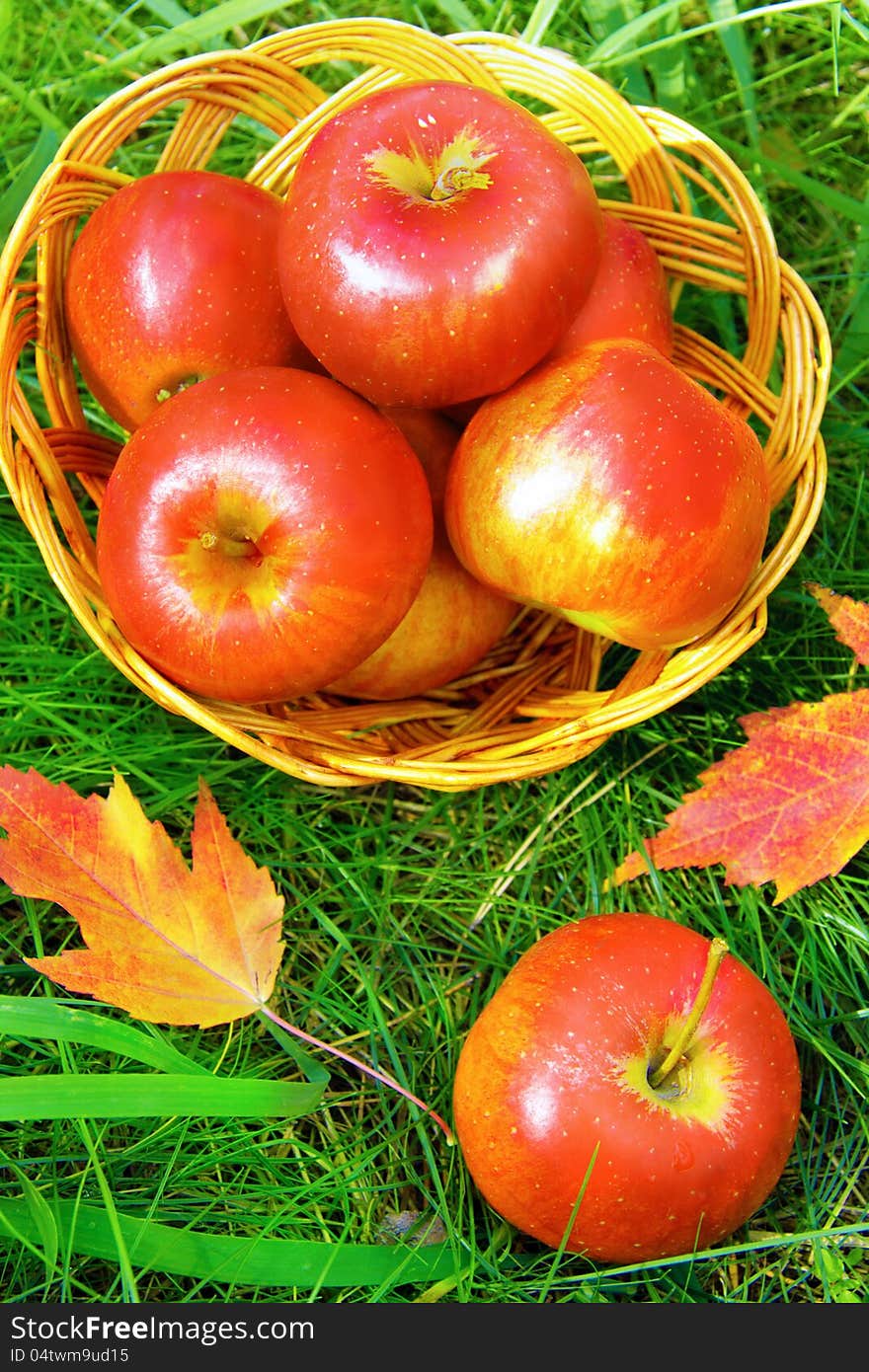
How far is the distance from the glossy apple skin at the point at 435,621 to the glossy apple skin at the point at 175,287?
0.20 metres

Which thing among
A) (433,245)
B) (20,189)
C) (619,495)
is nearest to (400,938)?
(619,495)

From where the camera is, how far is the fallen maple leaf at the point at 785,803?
4.14 feet

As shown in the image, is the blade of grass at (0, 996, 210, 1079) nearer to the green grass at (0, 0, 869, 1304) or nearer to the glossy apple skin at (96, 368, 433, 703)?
the green grass at (0, 0, 869, 1304)

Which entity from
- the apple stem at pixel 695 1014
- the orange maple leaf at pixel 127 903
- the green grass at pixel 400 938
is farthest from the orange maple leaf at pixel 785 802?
the orange maple leaf at pixel 127 903

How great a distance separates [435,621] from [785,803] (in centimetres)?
44

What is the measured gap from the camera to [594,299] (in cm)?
133

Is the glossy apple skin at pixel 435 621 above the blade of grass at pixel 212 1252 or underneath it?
above

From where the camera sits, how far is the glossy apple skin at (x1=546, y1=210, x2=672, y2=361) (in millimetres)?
1334

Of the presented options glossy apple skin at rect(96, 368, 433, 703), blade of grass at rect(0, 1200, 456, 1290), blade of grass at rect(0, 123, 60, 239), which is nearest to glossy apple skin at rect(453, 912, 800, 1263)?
blade of grass at rect(0, 1200, 456, 1290)

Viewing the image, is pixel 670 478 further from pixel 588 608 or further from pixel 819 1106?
pixel 819 1106

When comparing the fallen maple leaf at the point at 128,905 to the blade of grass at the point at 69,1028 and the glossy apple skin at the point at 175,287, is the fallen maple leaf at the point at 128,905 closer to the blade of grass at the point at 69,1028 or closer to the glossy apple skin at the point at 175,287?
the blade of grass at the point at 69,1028

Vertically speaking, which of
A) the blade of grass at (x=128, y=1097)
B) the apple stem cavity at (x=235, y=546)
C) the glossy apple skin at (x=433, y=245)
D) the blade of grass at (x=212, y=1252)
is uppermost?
the glossy apple skin at (x=433, y=245)

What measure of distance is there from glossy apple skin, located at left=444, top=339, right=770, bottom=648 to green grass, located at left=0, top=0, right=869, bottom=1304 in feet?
1.01

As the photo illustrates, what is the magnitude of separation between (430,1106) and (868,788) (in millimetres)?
566
